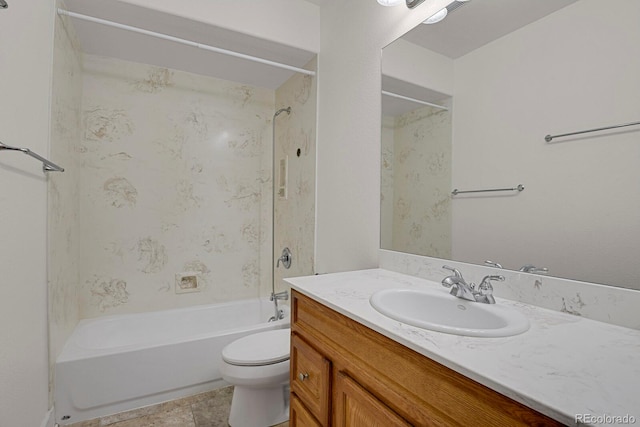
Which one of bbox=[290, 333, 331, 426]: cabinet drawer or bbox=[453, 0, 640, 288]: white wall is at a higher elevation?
bbox=[453, 0, 640, 288]: white wall

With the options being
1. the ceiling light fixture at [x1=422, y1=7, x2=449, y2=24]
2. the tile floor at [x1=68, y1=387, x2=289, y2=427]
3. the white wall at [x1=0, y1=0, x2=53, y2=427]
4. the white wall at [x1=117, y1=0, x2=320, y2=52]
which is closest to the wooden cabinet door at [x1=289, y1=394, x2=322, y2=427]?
the tile floor at [x1=68, y1=387, x2=289, y2=427]

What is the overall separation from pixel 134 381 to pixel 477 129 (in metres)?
2.20

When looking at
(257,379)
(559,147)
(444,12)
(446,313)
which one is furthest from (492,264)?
(257,379)

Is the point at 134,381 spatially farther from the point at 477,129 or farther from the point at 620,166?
the point at 620,166

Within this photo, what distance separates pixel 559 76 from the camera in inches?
35.2

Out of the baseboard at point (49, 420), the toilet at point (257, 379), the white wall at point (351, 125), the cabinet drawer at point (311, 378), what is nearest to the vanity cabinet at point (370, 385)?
the cabinet drawer at point (311, 378)

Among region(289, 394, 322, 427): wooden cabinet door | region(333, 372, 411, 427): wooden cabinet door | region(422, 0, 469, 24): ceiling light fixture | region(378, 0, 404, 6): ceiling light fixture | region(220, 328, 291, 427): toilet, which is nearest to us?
region(333, 372, 411, 427): wooden cabinet door

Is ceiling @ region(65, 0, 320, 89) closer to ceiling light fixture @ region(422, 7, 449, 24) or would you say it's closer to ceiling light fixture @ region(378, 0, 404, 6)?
ceiling light fixture @ region(378, 0, 404, 6)

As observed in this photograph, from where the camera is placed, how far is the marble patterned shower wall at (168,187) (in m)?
2.19

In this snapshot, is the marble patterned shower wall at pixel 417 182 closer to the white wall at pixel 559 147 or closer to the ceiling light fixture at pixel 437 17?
the white wall at pixel 559 147

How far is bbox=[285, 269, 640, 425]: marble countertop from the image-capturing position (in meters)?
0.43

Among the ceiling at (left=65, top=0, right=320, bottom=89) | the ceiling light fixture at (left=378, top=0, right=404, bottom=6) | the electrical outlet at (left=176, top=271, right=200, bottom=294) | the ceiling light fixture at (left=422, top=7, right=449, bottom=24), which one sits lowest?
the electrical outlet at (left=176, top=271, right=200, bottom=294)

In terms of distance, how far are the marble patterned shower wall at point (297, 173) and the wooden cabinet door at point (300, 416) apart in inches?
40.0

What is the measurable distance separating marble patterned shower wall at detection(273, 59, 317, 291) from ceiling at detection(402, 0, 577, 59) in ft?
3.13
